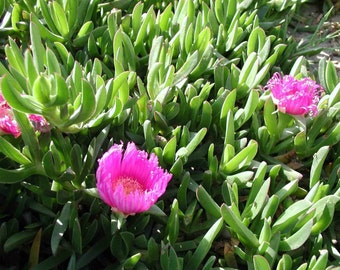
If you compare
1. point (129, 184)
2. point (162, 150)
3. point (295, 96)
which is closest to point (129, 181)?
point (129, 184)

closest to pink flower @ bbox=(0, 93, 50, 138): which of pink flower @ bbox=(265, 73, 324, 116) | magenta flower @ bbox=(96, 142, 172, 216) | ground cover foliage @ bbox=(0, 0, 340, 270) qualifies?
ground cover foliage @ bbox=(0, 0, 340, 270)

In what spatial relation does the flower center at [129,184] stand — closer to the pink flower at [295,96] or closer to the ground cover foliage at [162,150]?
the ground cover foliage at [162,150]

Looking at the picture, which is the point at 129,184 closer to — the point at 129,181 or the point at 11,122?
the point at 129,181

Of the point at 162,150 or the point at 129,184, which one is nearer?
the point at 129,184

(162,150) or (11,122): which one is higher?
(11,122)

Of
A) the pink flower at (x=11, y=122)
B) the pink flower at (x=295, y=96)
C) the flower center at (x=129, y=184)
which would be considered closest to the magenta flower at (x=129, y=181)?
the flower center at (x=129, y=184)

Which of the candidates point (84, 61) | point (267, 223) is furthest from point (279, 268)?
point (84, 61)

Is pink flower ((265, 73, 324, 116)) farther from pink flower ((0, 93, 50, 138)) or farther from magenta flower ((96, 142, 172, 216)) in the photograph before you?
pink flower ((0, 93, 50, 138))
